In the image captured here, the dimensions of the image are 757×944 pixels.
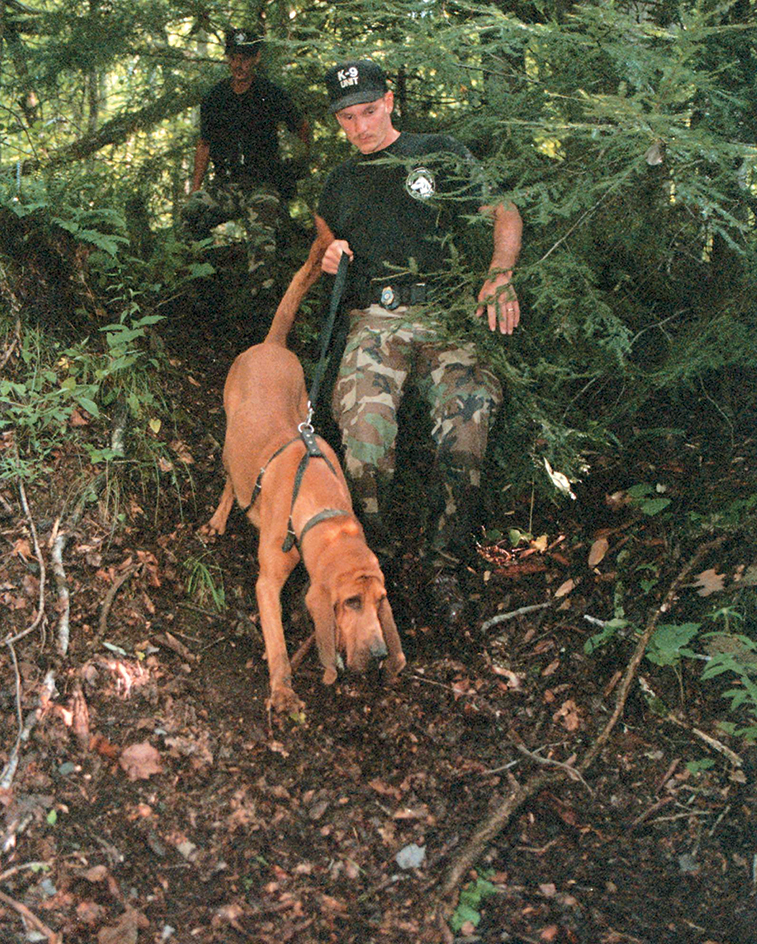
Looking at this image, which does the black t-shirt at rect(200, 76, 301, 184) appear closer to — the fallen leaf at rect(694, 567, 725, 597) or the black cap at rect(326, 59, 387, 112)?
the black cap at rect(326, 59, 387, 112)

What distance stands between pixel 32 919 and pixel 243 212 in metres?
4.82

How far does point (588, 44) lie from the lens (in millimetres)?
3699

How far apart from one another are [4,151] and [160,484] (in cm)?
341

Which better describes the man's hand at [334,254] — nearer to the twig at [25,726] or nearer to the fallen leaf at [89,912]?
the twig at [25,726]

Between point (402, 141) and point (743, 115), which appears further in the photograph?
point (402, 141)

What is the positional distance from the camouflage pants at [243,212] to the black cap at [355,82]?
1723mm

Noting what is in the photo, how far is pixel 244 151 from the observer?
20.3 ft

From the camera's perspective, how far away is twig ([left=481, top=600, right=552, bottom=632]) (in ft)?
14.3

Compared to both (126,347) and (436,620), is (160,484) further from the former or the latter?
(436,620)

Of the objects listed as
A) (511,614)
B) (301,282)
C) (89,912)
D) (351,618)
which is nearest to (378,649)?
(351,618)

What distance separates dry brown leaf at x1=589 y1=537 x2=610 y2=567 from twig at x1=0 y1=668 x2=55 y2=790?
9.11ft

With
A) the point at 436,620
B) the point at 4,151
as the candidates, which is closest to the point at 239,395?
the point at 436,620

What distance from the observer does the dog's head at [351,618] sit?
337 cm

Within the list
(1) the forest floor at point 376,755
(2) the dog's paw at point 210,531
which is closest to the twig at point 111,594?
(1) the forest floor at point 376,755
